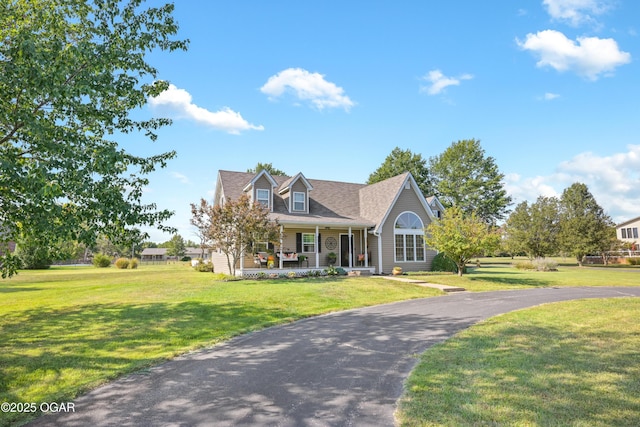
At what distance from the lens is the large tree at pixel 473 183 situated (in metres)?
54.4

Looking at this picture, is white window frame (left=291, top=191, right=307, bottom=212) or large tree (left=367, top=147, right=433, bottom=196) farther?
large tree (left=367, top=147, right=433, bottom=196)

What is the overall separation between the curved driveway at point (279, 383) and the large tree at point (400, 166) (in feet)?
137

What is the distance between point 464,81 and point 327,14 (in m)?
7.94

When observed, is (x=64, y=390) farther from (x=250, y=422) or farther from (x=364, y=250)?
(x=364, y=250)

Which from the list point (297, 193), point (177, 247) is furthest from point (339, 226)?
point (177, 247)

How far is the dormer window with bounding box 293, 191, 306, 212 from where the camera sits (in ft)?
80.1

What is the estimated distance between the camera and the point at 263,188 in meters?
23.7

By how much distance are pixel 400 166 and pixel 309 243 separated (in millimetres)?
29187

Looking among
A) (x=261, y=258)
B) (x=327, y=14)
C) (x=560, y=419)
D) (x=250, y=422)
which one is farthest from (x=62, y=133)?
(x=261, y=258)

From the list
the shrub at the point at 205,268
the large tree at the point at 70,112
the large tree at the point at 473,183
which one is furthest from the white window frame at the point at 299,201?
the large tree at the point at 473,183

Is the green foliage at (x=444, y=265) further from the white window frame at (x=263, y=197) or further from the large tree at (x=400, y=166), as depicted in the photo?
the large tree at (x=400, y=166)

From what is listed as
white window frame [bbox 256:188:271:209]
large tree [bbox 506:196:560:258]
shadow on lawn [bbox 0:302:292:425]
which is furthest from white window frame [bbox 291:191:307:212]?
large tree [bbox 506:196:560:258]

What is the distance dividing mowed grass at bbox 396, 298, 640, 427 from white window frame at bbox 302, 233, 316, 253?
16.2 meters

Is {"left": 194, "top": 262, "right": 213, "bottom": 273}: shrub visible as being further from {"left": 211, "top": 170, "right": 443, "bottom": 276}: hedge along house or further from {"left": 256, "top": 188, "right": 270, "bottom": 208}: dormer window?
{"left": 256, "top": 188, "right": 270, "bottom": 208}: dormer window
